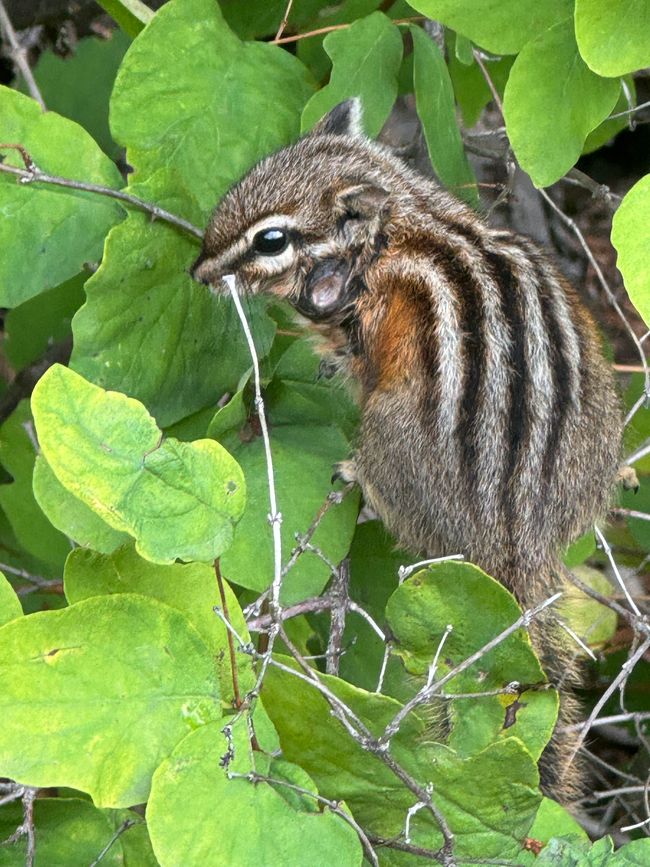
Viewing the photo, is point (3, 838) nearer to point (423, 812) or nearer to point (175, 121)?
point (423, 812)

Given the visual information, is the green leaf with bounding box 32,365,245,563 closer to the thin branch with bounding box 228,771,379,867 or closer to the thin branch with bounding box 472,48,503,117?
the thin branch with bounding box 228,771,379,867

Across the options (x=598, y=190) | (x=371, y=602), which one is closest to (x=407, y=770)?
(x=371, y=602)

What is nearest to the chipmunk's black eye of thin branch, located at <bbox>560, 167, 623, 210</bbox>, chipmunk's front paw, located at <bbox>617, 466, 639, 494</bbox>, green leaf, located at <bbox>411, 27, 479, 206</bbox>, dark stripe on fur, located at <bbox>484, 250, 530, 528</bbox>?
green leaf, located at <bbox>411, 27, 479, 206</bbox>

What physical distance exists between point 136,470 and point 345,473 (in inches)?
35.3

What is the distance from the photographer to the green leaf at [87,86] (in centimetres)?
331

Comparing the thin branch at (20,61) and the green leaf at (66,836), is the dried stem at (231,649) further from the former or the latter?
the thin branch at (20,61)

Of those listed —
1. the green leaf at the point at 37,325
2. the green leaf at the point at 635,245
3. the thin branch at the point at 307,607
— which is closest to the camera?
the green leaf at the point at 635,245

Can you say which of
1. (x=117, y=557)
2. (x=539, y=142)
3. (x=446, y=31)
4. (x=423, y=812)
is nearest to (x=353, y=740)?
(x=423, y=812)

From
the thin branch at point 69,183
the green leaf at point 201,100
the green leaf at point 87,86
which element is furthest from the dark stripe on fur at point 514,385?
the green leaf at point 87,86

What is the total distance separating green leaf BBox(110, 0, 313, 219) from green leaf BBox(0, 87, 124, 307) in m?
0.09

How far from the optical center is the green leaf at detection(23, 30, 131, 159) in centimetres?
331

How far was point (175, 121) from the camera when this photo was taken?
2.47 metres

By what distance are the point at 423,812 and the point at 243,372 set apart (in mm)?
1072

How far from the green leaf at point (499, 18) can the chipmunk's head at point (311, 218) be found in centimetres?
41
